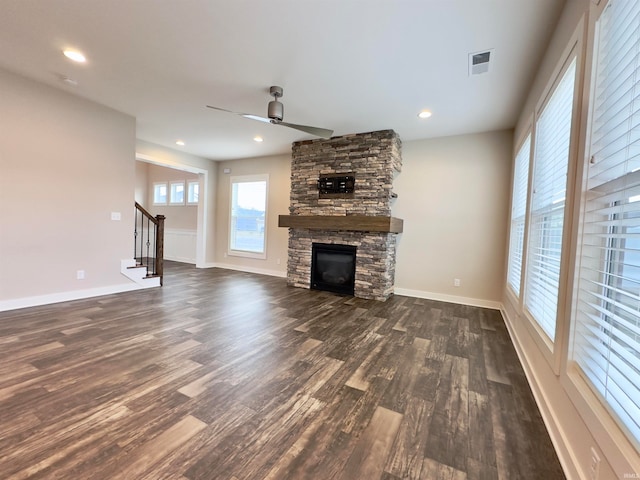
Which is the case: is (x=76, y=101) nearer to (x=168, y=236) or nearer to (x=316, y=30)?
(x=316, y=30)

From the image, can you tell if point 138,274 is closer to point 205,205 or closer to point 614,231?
point 205,205

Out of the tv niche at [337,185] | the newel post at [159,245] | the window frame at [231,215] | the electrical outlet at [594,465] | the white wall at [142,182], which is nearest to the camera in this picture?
the electrical outlet at [594,465]

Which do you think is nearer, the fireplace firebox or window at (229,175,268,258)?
the fireplace firebox

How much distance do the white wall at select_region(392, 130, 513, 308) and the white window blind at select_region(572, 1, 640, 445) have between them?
3285mm

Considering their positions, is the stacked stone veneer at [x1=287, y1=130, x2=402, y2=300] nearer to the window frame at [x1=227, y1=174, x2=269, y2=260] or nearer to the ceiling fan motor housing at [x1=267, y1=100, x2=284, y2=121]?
the window frame at [x1=227, y1=174, x2=269, y2=260]

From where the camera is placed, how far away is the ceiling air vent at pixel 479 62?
253cm

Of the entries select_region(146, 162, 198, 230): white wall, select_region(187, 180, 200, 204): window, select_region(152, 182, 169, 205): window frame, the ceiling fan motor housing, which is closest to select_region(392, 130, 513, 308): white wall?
the ceiling fan motor housing

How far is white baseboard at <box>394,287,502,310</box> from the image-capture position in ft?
14.6

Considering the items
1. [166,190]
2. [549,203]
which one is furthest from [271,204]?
[549,203]

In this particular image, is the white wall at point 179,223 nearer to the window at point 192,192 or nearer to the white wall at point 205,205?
the window at point 192,192

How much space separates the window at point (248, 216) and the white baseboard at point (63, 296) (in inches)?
102

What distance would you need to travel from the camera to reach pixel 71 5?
2154mm

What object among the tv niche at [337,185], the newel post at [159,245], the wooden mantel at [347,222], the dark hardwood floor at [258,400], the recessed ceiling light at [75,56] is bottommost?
the dark hardwood floor at [258,400]

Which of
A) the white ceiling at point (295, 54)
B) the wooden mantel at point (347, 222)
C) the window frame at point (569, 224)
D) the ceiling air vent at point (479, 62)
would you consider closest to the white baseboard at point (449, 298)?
the wooden mantel at point (347, 222)
